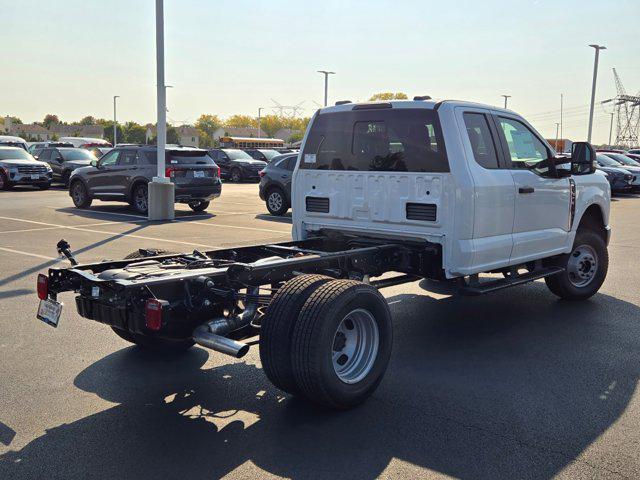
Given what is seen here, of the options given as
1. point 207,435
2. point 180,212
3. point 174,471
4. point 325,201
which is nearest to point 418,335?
point 325,201

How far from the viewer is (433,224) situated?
19.3 ft

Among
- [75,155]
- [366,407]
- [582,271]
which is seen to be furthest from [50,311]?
[75,155]

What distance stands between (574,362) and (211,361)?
3.03 meters

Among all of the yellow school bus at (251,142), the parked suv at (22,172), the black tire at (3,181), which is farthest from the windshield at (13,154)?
the yellow school bus at (251,142)

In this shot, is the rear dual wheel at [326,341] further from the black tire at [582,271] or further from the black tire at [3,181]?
the black tire at [3,181]

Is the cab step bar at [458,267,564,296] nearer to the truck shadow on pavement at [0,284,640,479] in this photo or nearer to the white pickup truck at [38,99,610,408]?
the white pickup truck at [38,99,610,408]

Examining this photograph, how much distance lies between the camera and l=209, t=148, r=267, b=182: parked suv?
107 ft

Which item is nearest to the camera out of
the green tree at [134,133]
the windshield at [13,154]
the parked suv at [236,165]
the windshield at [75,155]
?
the windshield at [13,154]

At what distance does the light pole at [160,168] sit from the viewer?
598 inches

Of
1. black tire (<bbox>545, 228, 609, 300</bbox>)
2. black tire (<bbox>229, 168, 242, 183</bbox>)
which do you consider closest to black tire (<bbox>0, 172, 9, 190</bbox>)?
black tire (<bbox>229, 168, 242, 183</bbox>)

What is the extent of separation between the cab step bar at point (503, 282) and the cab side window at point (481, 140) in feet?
3.60

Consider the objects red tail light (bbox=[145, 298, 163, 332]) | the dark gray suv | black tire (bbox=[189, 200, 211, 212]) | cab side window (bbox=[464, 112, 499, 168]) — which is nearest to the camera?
A: red tail light (bbox=[145, 298, 163, 332])

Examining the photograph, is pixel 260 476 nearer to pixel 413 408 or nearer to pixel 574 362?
pixel 413 408

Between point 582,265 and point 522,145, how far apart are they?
77.5 inches
